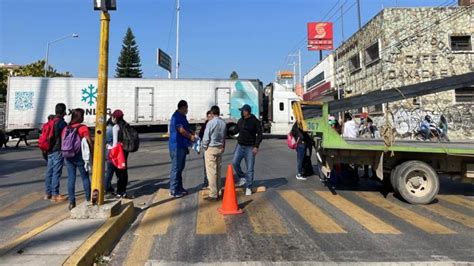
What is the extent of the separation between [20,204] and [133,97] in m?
18.5

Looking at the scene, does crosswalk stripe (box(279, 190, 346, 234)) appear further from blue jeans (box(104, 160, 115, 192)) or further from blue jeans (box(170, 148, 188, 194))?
blue jeans (box(104, 160, 115, 192))

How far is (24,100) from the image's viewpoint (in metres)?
25.1

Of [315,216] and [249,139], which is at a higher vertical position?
[249,139]

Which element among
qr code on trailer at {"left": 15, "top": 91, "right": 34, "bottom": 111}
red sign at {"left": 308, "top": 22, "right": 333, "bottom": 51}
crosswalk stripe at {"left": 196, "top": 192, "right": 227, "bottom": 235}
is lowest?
crosswalk stripe at {"left": 196, "top": 192, "right": 227, "bottom": 235}

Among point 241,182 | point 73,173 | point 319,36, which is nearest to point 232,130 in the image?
point 241,182

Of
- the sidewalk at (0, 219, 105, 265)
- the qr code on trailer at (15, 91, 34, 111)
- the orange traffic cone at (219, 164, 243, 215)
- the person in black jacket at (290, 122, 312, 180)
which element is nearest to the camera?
the sidewalk at (0, 219, 105, 265)

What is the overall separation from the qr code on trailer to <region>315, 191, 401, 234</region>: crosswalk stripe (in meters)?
21.6

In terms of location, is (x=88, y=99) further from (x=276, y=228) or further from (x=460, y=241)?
(x=460, y=241)

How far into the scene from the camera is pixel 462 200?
8461 millimetres

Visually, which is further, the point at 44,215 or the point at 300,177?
the point at 300,177

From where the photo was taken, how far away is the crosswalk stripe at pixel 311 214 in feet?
20.4

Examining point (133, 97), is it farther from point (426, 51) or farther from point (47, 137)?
point (47, 137)

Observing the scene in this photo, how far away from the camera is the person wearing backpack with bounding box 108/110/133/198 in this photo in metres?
8.27

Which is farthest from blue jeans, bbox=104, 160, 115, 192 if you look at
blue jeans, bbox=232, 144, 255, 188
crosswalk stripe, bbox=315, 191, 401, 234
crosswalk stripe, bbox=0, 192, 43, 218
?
crosswalk stripe, bbox=315, 191, 401, 234
